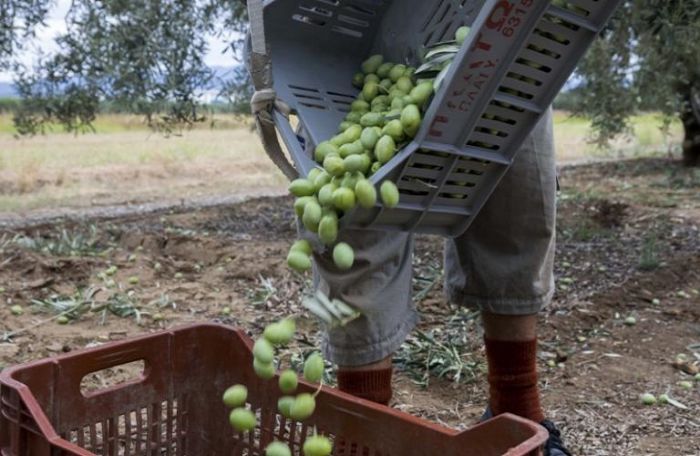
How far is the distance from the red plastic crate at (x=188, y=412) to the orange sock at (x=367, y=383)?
0.61 feet

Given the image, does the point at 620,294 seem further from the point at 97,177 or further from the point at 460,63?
the point at 97,177

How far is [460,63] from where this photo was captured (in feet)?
5.56

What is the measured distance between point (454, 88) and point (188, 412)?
3.62 ft

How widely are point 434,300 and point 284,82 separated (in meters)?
2.13

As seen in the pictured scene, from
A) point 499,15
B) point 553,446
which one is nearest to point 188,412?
point 553,446

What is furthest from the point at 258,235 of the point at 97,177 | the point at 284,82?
the point at 97,177

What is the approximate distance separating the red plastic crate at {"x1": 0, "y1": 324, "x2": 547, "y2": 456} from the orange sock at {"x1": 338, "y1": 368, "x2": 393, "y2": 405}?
0.61 ft

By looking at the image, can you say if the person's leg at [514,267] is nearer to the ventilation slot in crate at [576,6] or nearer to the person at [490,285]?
the person at [490,285]

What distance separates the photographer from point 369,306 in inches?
86.7

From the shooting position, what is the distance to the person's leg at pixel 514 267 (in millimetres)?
2377

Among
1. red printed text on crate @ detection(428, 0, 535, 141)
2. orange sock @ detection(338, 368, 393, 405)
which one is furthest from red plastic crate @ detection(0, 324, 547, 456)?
red printed text on crate @ detection(428, 0, 535, 141)

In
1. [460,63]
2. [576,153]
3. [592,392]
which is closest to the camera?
[460,63]

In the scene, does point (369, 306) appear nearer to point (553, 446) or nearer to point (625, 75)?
point (553, 446)

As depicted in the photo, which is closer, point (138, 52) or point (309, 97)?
point (309, 97)
